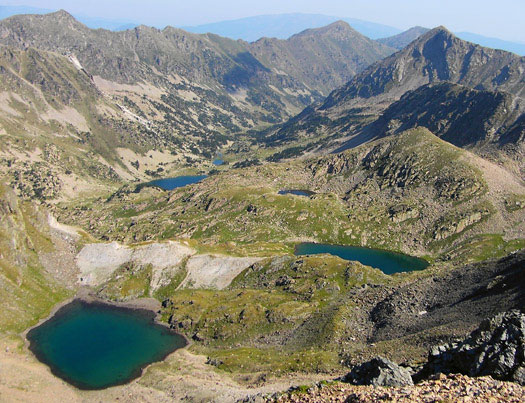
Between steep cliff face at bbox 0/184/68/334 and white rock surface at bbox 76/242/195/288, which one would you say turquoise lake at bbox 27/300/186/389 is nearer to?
steep cliff face at bbox 0/184/68/334

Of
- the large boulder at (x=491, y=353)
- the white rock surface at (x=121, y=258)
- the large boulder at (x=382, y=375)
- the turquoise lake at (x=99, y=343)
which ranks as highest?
the large boulder at (x=491, y=353)

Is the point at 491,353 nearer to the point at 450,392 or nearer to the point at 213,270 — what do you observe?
the point at 450,392

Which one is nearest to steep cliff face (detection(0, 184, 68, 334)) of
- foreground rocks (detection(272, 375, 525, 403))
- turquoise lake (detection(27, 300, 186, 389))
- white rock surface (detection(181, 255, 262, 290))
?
turquoise lake (detection(27, 300, 186, 389))

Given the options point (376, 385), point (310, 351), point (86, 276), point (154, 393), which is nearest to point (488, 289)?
point (310, 351)

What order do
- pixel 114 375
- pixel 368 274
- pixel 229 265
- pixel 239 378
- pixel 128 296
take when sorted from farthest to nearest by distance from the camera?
pixel 229 265
pixel 128 296
pixel 368 274
pixel 114 375
pixel 239 378

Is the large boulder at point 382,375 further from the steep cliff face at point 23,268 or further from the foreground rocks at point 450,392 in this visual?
the steep cliff face at point 23,268

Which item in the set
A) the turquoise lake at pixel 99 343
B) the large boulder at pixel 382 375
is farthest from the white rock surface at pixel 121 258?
the large boulder at pixel 382 375

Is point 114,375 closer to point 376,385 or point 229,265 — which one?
point 229,265
